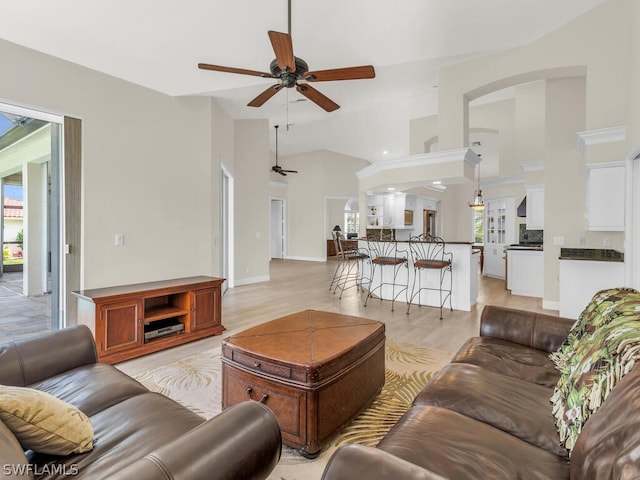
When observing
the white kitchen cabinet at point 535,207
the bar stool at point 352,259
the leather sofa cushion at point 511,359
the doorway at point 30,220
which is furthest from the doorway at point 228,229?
the white kitchen cabinet at point 535,207

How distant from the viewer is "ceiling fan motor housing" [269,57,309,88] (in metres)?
2.90

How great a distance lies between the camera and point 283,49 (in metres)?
2.57

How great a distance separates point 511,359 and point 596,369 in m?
0.82

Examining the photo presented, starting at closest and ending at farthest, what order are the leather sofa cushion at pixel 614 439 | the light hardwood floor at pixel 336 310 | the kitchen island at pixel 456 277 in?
1. the leather sofa cushion at pixel 614 439
2. the light hardwood floor at pixel 336 310
3. the kitchen island at pixel 456 277

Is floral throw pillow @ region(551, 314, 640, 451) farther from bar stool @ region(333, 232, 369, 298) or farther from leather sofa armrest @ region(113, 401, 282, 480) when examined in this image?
bar stool @ region(333, 232, 369, 298)

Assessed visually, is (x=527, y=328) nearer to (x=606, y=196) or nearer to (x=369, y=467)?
(x=369, y=467)

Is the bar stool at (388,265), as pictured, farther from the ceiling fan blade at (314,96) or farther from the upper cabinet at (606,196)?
the ceiling fan blade at (314,96)

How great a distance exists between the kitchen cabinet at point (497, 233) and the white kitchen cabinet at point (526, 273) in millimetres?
2103

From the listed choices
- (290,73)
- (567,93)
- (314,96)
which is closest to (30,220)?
(290,73)

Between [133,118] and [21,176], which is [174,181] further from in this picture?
[21,176]

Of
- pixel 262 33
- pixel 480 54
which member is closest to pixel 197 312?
pixel 262 33

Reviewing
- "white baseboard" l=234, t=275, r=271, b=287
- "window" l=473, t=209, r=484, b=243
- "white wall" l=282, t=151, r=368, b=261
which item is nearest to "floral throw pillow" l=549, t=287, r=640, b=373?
"white baseboard" l=234, t=275, r=271, b=287

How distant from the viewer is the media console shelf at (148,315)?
9.92 feet

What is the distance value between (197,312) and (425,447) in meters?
3.10
